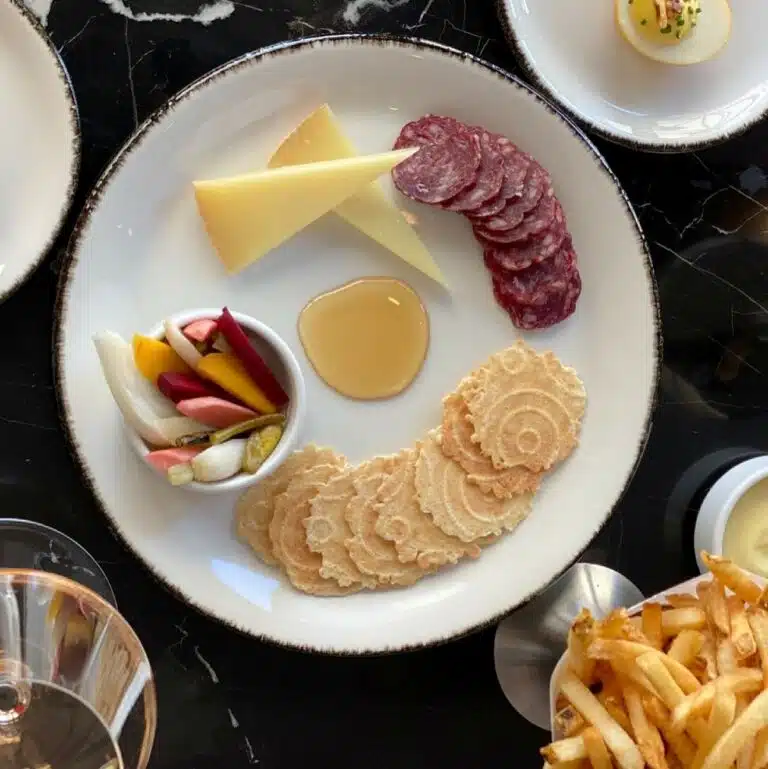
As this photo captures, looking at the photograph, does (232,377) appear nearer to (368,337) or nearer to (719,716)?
(368,337)

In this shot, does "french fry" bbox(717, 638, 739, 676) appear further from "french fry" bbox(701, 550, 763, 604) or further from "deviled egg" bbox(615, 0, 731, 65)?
"deviled egg" bbox(615, 0, 731, 65)

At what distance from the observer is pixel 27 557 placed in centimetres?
141

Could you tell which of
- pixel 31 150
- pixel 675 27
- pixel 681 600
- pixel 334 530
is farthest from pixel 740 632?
pixel 31 150

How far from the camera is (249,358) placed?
4.35ft

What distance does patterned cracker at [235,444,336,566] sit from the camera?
4.70 feet

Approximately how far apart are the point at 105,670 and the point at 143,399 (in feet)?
1.19

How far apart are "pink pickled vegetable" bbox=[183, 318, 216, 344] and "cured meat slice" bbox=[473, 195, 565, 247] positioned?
431 millimetres

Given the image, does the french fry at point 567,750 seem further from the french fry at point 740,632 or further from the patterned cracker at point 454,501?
the patterned cracker at point 454,501

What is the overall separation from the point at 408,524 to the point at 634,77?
0.80 meters

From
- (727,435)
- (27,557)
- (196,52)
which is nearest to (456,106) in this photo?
(196,52)

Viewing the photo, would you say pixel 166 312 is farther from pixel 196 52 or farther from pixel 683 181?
pixel 683 181

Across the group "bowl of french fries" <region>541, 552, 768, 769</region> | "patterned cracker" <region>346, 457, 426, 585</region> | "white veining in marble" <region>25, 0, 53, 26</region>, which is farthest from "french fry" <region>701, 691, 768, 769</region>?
"white veining in marble" <region>25, 0, 53, 26</region>

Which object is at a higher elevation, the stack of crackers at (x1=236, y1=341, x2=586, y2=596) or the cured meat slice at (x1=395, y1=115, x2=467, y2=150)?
the cured meat slice at (x1=395, y1=115, x2=467, y2=150)

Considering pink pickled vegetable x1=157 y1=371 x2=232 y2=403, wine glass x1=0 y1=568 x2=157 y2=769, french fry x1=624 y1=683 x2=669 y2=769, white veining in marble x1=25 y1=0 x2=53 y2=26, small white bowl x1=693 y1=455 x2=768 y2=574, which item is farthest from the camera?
small white bowl x1=693 y1=455 x2=768 y2=574
